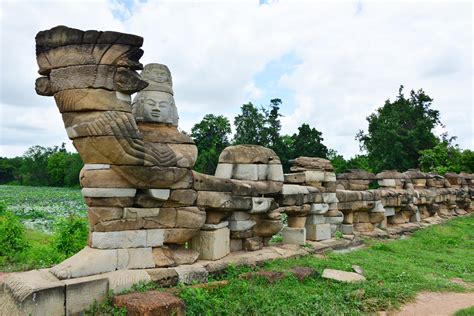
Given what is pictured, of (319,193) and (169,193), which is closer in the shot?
(169,193)

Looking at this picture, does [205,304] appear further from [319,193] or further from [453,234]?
[453,234]

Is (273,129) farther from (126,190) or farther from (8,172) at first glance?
(8,172)

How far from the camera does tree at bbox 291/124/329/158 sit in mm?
37031

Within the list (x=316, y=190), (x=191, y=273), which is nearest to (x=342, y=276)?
(x=191, y=273)

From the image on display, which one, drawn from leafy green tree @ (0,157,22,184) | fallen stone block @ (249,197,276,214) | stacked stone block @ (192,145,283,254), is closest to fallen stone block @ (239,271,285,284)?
stacked stone block @ (192,145,283,254)

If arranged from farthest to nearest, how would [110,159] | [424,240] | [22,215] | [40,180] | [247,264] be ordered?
[40,180], [22,215], [424,240], [247,264], [110,159]

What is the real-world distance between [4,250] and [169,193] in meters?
5.17

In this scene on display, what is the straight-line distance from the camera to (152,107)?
18.5 ft

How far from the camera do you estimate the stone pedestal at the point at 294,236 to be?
317 inches

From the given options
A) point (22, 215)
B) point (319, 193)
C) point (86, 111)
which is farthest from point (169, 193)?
point (22, 215)

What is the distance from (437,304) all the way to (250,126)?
37140mm

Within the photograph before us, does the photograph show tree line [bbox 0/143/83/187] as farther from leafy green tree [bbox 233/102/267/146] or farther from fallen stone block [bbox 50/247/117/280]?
fallen stone block [bbox 50/247/117/280]

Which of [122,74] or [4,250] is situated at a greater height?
[122,74]

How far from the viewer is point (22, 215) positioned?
19.9 m
